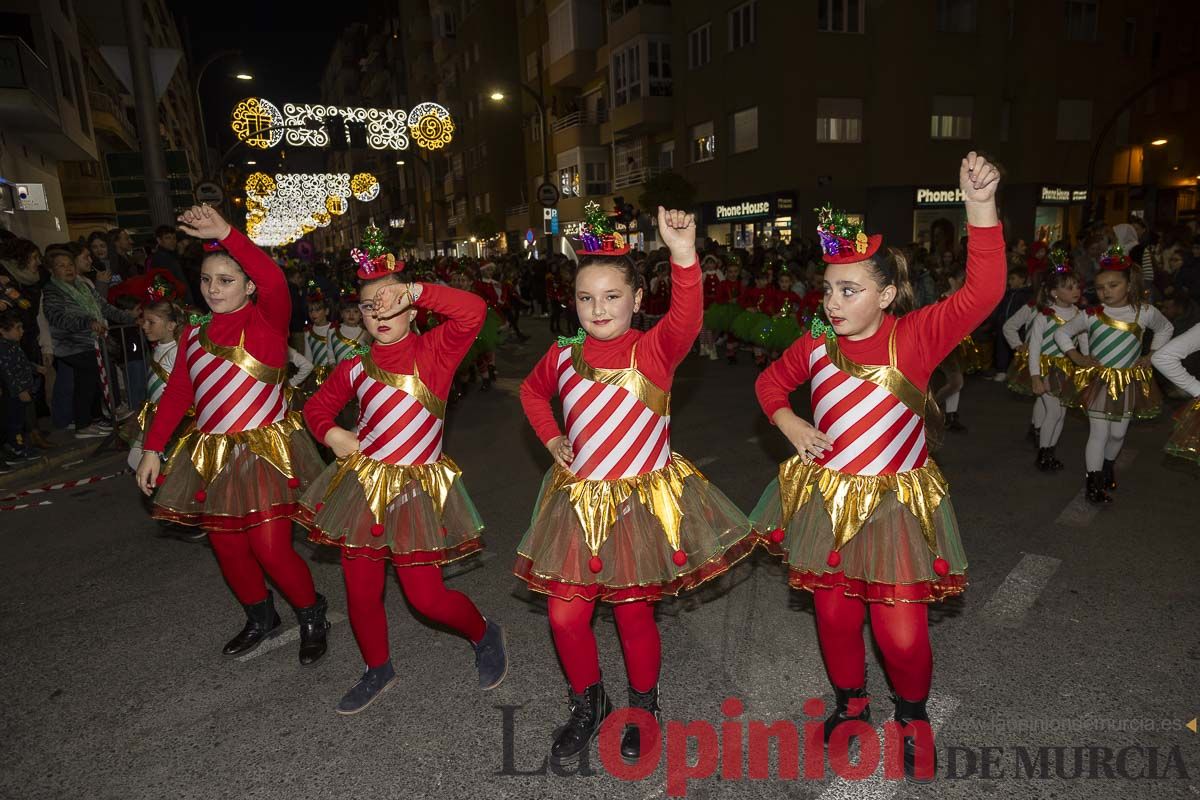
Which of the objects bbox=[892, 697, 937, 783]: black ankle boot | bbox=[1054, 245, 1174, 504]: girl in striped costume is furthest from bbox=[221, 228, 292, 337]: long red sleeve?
bbox=[1054, 245, 1174, 504]: girl in striped costume

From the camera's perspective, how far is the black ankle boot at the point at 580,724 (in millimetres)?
3141

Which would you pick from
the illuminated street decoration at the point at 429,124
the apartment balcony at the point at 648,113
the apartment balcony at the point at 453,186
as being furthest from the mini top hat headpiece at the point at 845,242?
the apartment balcony at the point at 453,186

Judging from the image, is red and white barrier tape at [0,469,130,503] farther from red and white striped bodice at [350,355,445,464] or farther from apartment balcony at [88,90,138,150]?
apartment balcony at [88,90,138,150]

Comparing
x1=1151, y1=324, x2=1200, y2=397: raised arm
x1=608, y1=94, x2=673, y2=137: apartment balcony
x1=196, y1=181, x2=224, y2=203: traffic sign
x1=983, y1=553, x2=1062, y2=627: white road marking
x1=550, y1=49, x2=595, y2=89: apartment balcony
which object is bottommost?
x1=983, y1=553, x2=1062, y2=627: white road marking

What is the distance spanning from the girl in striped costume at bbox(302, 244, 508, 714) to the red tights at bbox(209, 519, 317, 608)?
1.25 ft

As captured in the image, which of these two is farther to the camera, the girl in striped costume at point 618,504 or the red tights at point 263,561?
the red tights at point 263,561

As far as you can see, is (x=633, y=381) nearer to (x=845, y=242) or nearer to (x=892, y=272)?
(x=845, y=242)

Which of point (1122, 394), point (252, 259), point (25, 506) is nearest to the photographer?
point (252, 259)

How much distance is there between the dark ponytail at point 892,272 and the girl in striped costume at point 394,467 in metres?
1.69

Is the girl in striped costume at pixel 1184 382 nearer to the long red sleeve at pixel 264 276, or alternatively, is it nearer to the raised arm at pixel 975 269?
the raised arm at pixel 975 269

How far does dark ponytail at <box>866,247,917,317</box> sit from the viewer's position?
9.39ft

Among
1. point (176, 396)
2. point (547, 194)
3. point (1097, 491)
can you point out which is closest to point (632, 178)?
point (547, 194)

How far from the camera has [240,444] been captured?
12.9ft

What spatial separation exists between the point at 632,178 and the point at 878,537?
34446 mm
